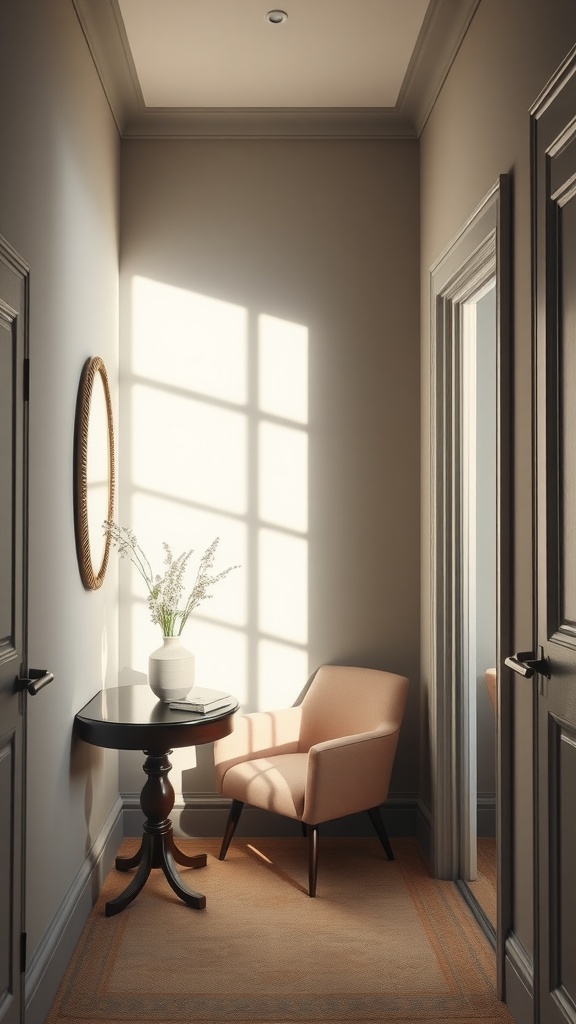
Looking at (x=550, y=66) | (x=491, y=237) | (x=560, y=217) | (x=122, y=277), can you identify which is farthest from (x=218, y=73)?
(x=560, y=217)

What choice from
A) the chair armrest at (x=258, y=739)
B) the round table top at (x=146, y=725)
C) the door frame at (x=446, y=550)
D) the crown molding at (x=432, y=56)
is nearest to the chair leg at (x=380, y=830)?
the door frame at (x=446, y=550)

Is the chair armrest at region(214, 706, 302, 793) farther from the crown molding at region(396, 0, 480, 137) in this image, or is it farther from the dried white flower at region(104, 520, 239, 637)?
the crown molding at region(396, 0, 480, 137)

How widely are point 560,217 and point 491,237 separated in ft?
1.88

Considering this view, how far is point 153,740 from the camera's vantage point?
2945mm

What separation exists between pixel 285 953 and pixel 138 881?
2.08 ft

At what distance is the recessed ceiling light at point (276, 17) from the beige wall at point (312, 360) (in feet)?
2.54

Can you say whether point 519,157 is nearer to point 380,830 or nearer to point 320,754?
point 320,754

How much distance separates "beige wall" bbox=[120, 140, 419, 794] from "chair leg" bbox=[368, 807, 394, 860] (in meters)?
0.38

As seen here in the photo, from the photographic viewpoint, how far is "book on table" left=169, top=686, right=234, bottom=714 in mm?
3104

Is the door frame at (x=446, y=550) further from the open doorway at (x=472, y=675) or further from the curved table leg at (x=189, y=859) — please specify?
the curved table leg at (x=189, y=859)

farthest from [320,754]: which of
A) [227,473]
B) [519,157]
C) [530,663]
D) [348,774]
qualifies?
[519,157]

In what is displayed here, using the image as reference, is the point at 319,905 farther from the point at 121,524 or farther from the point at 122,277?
the point at 122,277

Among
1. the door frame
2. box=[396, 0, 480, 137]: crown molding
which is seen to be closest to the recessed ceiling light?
box=[396, 0, 480, 137]: crown molding

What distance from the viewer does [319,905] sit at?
121 inches
